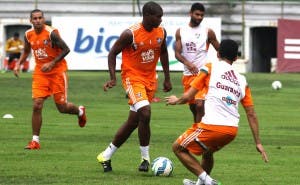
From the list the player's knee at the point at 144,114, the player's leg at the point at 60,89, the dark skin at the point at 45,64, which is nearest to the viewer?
the player's knee at the point at 144,114

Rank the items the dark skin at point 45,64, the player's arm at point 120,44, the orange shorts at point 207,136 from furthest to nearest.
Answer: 1. the dark skin at point 45,64
2. the player's arm at point 120,44
3. the orange shorts at point 207,136

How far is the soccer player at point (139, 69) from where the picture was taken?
44.4ft

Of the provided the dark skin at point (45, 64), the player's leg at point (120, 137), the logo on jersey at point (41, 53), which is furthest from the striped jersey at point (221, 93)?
the logo on jersey at point (41, 53)

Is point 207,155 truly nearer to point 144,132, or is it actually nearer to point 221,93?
point 221,93

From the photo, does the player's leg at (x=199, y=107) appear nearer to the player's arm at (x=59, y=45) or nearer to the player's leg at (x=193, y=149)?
the player's arm at (x=59, y=45)

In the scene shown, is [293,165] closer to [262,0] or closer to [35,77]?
[35,77]

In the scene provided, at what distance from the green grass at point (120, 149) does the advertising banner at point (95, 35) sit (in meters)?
12.8

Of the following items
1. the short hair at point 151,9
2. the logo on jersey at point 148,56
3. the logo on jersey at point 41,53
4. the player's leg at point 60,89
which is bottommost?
the player's leg at point 60,89

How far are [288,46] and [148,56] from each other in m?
30.0

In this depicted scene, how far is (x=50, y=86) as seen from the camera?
16953 millimetres

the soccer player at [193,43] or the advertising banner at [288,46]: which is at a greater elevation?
the soccer player at [193,43]

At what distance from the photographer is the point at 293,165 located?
1441cm

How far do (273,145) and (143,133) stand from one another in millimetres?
4132

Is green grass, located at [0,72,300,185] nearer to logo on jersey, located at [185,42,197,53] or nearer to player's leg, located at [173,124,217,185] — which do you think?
player's leg, located at [173,124,217,185]
